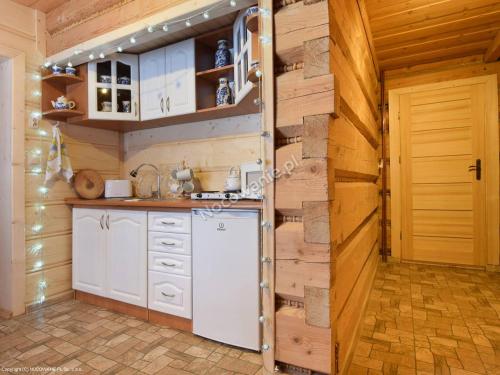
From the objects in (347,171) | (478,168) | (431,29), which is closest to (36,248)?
(347,171)

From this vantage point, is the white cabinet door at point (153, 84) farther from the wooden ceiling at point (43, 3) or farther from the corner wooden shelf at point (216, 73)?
the wooden ceiling at point (43, 3)

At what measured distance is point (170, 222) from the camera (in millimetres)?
1947

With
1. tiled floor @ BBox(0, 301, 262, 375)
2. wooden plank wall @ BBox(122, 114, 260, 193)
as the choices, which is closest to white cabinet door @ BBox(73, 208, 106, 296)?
tiled floor @ BBox(0, 301, 262, 375)

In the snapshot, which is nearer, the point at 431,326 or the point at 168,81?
the point at 431,326

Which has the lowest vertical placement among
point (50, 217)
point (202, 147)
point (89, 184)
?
point (50, 217)

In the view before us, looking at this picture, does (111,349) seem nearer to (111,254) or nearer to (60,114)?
(111,254)

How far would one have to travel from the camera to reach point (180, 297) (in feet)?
6.20

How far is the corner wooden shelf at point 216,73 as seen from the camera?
2228 mm

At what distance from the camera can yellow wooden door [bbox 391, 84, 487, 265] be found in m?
3.24

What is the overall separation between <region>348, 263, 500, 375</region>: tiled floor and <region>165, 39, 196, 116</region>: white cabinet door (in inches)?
82.4

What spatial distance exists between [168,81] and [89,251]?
155cm

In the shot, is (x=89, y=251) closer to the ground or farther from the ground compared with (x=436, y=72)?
closer to the ground

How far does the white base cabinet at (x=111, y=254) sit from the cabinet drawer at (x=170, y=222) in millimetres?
81

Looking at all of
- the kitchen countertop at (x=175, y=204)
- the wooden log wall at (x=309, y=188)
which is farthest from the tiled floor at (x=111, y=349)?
the kitchen countertop at (x=175, y=204)
